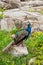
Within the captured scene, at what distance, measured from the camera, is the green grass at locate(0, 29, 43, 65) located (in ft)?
30.7

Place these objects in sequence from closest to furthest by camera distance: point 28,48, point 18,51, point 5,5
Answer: point 18,51 < point 28,48 < point 5,5

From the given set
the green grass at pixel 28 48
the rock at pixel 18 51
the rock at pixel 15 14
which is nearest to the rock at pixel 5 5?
the rock at pixel 15 14

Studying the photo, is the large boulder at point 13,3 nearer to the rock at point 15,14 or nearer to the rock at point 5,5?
the rock at point 5,5

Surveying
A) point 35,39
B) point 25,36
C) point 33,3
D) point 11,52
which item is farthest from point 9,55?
point 33,3

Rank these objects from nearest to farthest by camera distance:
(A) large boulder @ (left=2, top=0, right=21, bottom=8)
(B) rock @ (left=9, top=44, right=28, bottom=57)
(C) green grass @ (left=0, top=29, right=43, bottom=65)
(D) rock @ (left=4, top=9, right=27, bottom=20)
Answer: (C) green grass @ (left=0, top=29, right=43, bottom=65)
(B) rock @ (left=9, top=44, right=28, bottom=57)
(D) rock @ (left=4, top=9, right=27, bottom=20)
(A) large boulder @ (left=2, top=0, right=21, bottom=8)

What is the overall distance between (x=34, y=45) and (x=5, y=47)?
116cm

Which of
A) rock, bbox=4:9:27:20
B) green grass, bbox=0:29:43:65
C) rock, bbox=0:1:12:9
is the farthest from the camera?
rock, bbox=0:1:12:9

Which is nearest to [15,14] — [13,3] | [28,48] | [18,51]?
[13,3]

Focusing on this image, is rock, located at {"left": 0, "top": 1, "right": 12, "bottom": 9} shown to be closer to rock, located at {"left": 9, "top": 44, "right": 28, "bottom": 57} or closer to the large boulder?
the large boulder

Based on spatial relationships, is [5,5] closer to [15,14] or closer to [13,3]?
[13,3]

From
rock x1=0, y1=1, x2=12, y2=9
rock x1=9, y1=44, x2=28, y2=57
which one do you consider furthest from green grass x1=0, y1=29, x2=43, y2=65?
rock x1=0, y1=1, x2=12, y2=9

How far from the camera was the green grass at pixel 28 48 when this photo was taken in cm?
935

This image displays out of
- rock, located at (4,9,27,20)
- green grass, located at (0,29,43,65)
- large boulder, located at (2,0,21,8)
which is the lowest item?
large boulder, located at (2,0,21,8)

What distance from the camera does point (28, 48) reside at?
1024cm
